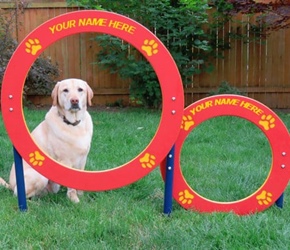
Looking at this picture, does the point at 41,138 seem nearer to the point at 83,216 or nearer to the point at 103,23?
the point at 83,216

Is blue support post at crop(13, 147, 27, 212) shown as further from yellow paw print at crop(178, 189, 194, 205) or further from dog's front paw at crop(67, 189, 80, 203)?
yellow paw print at crop(178, 189, 194, 205)

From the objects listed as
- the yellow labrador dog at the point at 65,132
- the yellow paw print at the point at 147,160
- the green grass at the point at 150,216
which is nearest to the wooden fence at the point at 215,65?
the green grass at the point at 150,216

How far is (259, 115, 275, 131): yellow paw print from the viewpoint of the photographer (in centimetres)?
363

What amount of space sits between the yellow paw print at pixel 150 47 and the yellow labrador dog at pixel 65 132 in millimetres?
646

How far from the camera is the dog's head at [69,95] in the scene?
3695 millimetres

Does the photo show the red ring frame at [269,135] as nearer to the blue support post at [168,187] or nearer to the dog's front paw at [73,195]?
the blue support post at [168,187]

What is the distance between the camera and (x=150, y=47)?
11.4ft

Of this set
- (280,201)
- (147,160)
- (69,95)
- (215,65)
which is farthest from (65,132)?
(215,65)

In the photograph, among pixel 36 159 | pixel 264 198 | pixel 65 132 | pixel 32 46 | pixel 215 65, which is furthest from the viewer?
pixel 215 65

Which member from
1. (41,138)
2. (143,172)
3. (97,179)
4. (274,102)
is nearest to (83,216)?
(97,179)

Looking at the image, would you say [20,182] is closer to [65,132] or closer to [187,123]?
[65,132]

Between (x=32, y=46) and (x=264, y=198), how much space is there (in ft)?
6.80

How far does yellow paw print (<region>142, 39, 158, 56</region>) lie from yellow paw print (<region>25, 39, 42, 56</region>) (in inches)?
30.0

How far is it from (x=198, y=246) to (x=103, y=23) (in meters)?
1.69
